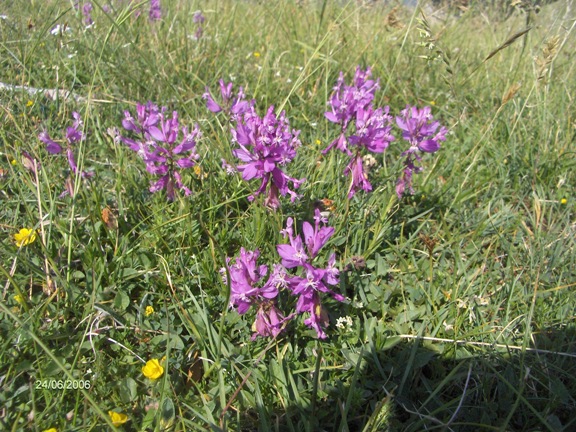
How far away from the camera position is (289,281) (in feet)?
5.06

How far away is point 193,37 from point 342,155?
2521 mm

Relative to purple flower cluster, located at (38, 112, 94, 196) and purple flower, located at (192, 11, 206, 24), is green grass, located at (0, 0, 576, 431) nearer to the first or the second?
purple flower cluster, located at (38, 112, 94, 196)

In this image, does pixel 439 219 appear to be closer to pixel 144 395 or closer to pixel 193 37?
pixel 144 395

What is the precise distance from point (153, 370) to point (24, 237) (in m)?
0.88

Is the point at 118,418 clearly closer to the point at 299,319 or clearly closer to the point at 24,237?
the point at 299,319

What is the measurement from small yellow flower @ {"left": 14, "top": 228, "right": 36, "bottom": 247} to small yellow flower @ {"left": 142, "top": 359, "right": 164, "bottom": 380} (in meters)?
0.75

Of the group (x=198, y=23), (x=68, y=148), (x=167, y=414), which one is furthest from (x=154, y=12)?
(x=167, y=414)

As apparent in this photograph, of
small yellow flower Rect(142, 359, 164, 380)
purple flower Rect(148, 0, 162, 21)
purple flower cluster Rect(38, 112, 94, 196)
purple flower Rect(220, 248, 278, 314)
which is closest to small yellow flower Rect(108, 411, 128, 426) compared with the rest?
small yellow flower Rect(142, 359, 164, 380)

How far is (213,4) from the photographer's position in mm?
5523

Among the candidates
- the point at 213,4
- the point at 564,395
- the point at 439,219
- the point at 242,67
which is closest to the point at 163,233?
the point at 439,219

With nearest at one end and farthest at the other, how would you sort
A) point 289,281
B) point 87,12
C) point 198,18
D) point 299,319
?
point 289,281 < point 299,319 < point 87,12 < point 198,18

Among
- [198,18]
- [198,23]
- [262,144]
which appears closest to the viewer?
[262,144]

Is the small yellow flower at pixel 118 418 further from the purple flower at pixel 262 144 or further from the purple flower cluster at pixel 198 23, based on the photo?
the purple flower cluster at pixel 198 23

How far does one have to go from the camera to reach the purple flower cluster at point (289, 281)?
151cm
